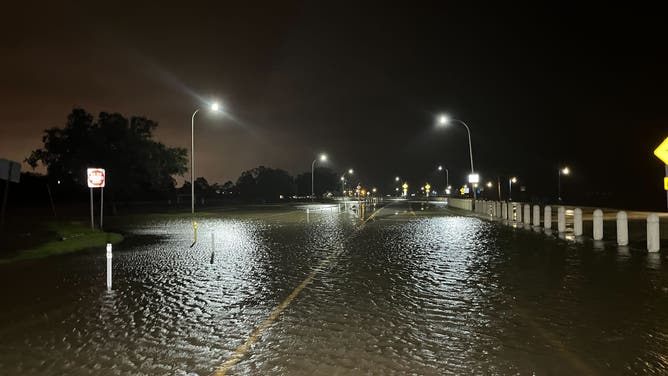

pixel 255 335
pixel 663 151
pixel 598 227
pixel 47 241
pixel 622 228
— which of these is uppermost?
pixel 663 151

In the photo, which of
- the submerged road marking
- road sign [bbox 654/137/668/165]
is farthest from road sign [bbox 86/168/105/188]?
A: road sign [bbox 654/137/668/165]

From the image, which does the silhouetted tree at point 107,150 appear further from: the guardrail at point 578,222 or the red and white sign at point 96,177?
the guardrail at point 578,222

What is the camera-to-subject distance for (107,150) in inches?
1734

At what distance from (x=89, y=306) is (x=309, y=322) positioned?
3827 mm

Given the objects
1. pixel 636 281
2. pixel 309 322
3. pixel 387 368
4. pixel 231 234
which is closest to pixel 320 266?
pixel 309 322

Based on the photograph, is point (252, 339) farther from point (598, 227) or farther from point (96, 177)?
point (96, 177)

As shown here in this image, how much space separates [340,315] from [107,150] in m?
40.9

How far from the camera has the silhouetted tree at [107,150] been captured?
→ 143 ft

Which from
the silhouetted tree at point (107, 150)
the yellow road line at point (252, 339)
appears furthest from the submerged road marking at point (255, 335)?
the silhouetted tree at point (107, 150)

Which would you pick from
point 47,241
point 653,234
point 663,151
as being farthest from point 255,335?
point 47,241

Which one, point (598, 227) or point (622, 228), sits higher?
point (622, 228)

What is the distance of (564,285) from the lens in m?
10.2

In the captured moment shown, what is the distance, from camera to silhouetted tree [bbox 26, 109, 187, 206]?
43.5 m

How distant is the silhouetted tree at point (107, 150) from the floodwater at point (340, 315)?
3132 cm
